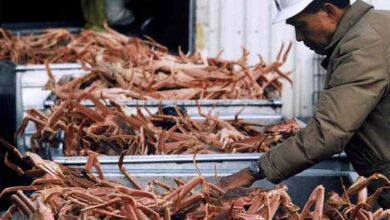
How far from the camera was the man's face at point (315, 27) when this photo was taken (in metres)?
3.92

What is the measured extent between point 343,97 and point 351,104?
0.13ft

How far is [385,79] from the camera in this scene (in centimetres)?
375

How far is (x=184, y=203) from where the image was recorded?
3.64 meters

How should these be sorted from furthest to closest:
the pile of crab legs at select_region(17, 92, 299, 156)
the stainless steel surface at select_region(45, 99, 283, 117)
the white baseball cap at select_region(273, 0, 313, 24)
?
the stainless steel surface at select_region(45, 99, 283, 117) < the pile of crab legs at select_region(17, 92, 299, 156) < the white baseball cap at select_region(273, 0, 313, 24)

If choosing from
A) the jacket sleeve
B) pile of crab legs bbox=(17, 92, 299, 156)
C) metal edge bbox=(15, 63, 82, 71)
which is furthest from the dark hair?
metal edge bbox=(15, 63, 82, 71)

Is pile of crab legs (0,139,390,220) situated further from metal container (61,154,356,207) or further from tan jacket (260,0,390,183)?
metal container (61,154,356,207)

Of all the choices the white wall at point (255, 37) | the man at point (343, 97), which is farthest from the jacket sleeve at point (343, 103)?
the white wall at point (255, 37)

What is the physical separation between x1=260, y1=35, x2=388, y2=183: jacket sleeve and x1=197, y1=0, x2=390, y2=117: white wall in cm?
375

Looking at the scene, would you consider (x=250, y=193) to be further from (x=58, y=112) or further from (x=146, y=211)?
(x=58, y=112)

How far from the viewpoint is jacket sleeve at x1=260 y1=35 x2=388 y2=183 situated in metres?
3.70

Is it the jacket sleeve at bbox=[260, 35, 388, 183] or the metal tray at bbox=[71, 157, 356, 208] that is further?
the metal tray at bbox=[71, 157, 356, 208]

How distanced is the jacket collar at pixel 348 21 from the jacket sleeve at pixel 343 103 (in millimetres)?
116

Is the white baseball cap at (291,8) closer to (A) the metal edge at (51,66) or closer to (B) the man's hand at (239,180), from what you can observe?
(B) the man's hand at (239,180)

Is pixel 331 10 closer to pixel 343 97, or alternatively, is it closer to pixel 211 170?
→ pixel 343 97
